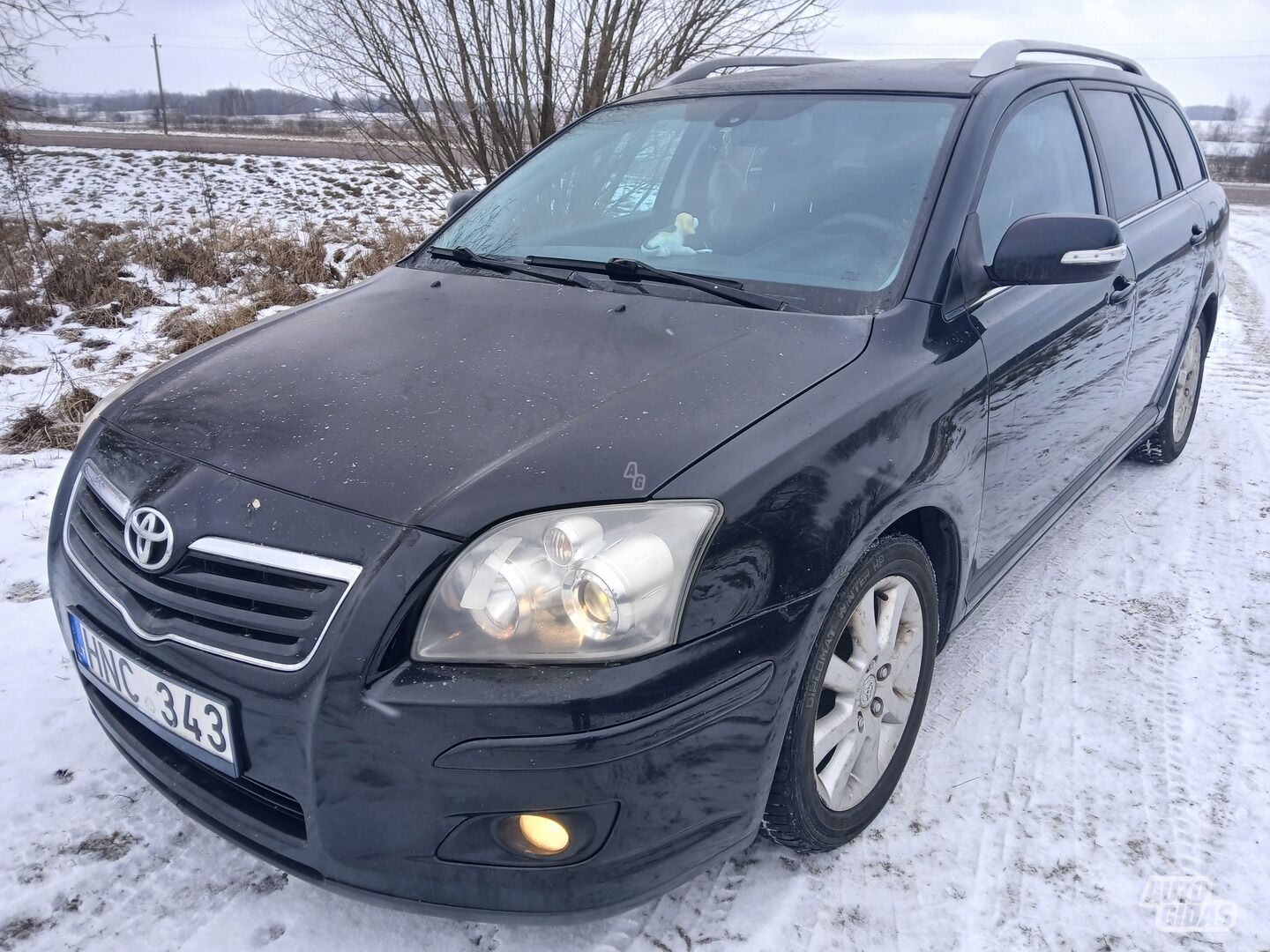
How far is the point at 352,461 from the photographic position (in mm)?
1637

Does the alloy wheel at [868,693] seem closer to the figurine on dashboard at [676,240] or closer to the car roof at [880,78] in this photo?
the figurine on dashboard at [676,240]

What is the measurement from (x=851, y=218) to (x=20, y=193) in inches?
347

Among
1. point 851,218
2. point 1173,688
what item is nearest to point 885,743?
point 1173,688

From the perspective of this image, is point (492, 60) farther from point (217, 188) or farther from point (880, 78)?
point (217, 188)

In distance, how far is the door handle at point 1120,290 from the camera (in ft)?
9.50

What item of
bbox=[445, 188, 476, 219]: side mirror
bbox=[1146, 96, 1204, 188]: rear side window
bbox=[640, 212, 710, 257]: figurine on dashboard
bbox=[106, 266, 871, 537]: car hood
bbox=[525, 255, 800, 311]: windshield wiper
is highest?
bbox=[1146, 96, 1204, 188]: rear side window

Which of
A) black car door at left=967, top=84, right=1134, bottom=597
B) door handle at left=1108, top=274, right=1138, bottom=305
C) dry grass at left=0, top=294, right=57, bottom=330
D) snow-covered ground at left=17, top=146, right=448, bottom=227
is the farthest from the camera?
snow-covered ground at left=17, top=146, right=448, bottom=227

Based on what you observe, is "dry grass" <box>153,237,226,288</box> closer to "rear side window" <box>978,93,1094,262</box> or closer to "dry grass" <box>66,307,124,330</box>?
"dry grass" <box>66,307,124,330</box>

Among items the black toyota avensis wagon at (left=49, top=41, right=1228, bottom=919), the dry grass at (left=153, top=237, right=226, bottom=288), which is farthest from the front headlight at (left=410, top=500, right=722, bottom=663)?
the dry grass at (left=153, top=237, right=226, bottom=288)

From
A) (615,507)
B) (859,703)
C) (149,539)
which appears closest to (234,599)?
(149,539)

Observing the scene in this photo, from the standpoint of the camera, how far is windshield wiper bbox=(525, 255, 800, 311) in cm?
213

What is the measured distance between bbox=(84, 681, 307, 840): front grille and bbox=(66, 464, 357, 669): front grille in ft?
0.81

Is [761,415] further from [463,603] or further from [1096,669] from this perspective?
[1096,669]

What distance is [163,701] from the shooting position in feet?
5.38
